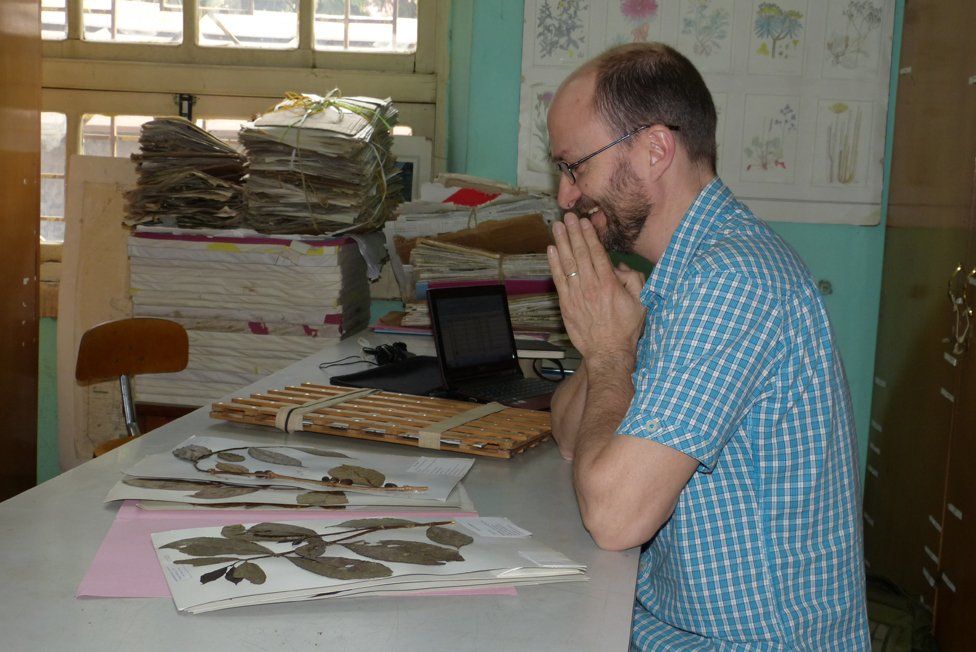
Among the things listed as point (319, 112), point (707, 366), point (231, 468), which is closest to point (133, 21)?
point (319, 112)

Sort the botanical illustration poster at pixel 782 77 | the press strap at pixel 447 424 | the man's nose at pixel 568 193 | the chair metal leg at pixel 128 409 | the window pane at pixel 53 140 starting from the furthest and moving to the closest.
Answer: the window pane at pixel 53 140, the botanical illustration poster at pixel 782 77, the chair metal leg at pixel 128 409, the press strap at pixel 447 424, the man's nose at pixel 568 193

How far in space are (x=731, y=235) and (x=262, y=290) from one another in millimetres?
1720

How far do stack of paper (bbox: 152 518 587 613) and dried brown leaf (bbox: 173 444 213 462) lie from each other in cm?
30

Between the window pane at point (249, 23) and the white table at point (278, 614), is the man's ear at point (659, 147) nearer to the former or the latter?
the white table at point (278, 614)

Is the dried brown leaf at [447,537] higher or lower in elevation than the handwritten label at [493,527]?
higher

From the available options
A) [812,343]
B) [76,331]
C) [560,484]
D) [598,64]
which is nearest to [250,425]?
[560,484]

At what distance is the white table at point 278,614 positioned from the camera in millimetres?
985

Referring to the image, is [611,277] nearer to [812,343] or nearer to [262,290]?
[812,343]

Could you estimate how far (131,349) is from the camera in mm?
2514

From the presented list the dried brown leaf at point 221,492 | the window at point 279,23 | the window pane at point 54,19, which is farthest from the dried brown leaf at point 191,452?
the window pane at point 54,19

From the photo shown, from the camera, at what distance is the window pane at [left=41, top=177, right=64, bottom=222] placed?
11.4ft

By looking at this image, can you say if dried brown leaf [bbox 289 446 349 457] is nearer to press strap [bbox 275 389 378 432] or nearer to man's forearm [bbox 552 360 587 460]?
press strap [bbox 275 389 378 432]

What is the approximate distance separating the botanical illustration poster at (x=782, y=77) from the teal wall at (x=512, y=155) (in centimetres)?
7

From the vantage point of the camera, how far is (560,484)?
1.60m
